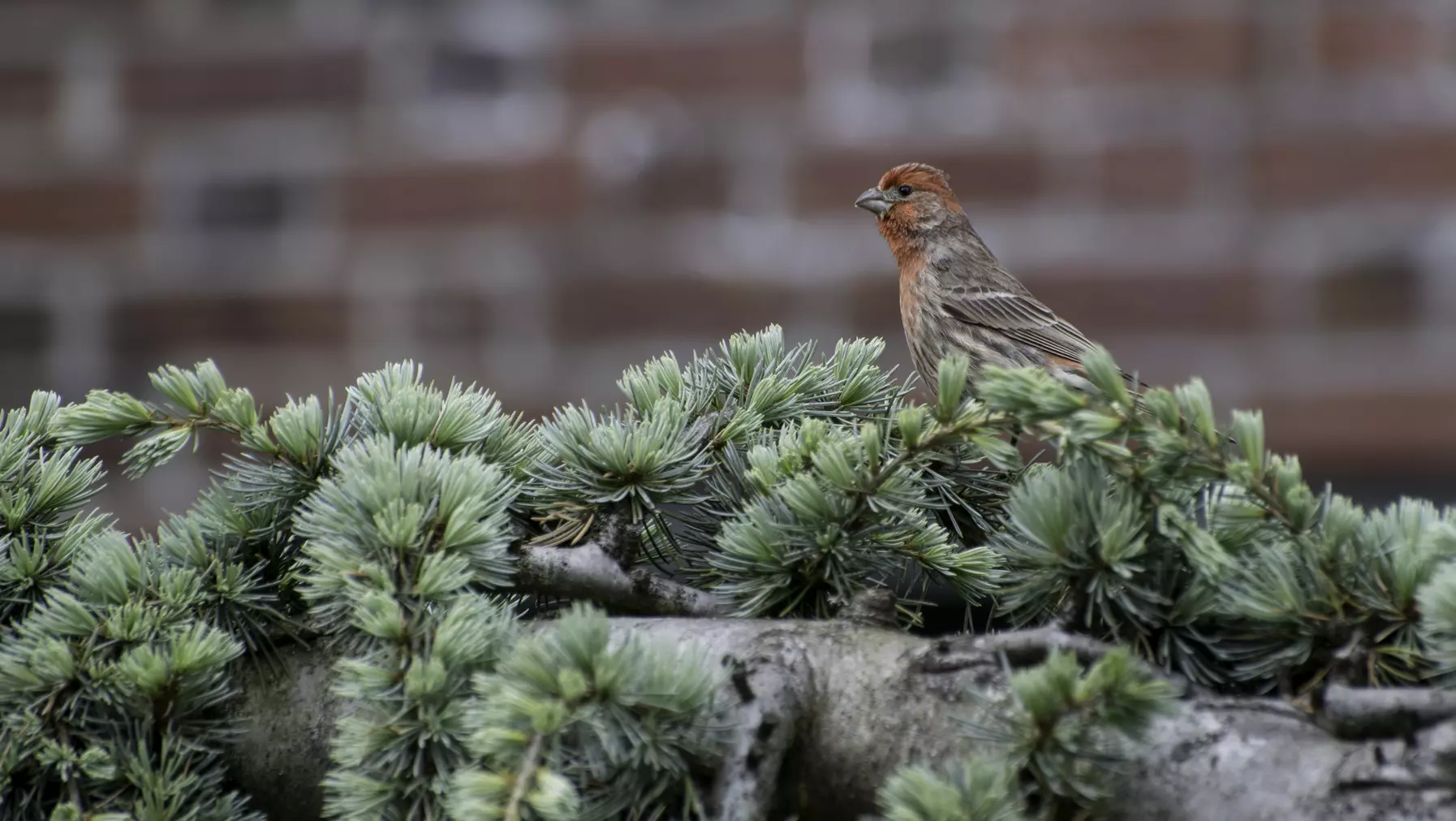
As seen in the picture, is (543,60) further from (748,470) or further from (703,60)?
(748,470)

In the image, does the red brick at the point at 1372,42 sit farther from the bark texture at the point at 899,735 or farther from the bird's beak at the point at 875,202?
the bark texture at the point at 899,735

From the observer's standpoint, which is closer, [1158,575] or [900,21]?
[1158,575]

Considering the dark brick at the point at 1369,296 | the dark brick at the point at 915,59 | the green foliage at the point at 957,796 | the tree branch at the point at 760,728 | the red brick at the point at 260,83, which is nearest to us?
the green foliage at the point at 957,796

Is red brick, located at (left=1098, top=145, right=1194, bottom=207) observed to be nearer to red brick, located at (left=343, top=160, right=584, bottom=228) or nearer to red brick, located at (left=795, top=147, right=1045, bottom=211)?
red brick, located at (left=795, top=147, right=1045, bottom=211)

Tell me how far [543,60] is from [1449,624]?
489 cm

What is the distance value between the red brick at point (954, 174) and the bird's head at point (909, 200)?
1169mm

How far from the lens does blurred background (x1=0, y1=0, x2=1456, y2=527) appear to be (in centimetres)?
520

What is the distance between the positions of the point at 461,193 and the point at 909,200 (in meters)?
2.11

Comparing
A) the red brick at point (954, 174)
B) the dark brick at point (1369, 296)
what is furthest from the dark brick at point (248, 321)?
the dark brick at point (1369, 296)

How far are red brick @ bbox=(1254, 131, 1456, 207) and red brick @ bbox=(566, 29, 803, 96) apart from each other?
69.6 inches

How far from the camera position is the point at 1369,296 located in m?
5.17

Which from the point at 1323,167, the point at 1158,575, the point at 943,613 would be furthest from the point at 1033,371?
the point at 1323,167

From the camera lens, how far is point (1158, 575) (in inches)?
47.0

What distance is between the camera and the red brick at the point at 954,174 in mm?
5223
